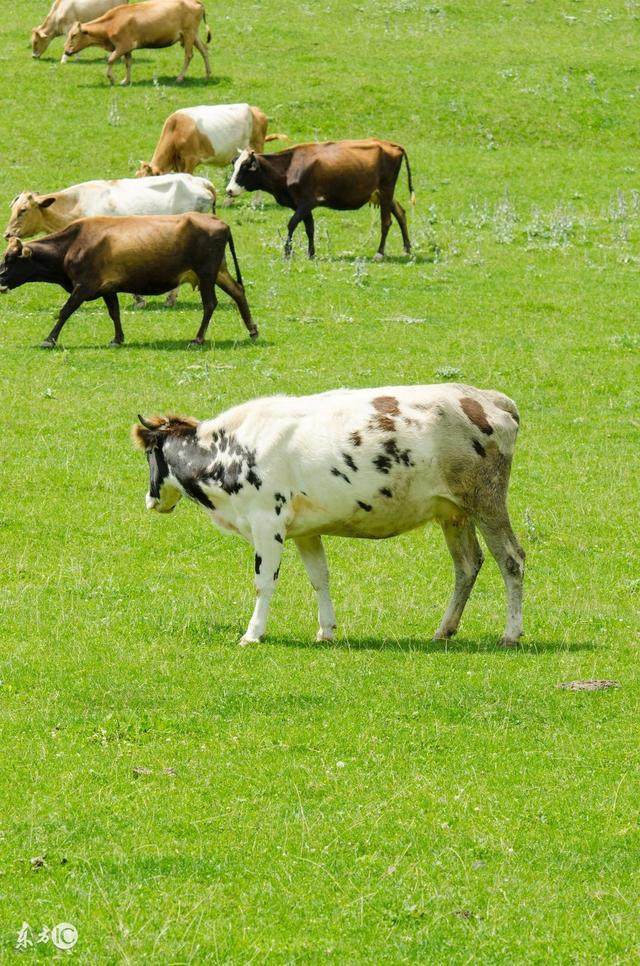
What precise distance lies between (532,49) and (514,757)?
122 feet

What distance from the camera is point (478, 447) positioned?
38.4 feet

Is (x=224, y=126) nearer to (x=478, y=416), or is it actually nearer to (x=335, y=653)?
(x=478, y=416)

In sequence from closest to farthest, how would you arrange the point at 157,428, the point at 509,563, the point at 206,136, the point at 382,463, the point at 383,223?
the point at 382,463
the point at 509,563
the point at 157,428
the point at 383,223
the point at 206,136

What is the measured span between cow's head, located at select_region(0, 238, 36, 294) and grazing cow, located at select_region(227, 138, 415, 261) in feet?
23.7

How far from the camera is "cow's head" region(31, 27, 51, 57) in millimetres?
40875

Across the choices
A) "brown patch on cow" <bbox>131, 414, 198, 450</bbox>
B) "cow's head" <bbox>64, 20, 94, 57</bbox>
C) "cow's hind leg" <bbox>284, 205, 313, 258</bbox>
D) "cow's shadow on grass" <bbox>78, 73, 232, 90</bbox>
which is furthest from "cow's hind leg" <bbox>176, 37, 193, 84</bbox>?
"brown patch on cow" <bbox>131, 414, 198, 450</bbox>

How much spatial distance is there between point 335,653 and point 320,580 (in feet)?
2.79

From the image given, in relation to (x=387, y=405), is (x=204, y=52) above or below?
below

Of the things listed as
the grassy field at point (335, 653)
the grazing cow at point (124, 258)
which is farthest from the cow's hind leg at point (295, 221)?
the grazing cow at point (124, 258)

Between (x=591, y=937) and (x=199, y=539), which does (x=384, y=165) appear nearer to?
(x=199, y=539)

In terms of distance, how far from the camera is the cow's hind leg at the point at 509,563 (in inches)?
467

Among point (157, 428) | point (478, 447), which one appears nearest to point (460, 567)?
point (478, 447)

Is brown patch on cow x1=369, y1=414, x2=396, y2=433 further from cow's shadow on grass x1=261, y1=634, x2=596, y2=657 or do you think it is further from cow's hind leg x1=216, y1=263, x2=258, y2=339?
cow's hind leg x1=216, y1=263, x2=258, y2=339

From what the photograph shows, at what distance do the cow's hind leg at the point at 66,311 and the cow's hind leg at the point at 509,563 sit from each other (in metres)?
11.8
